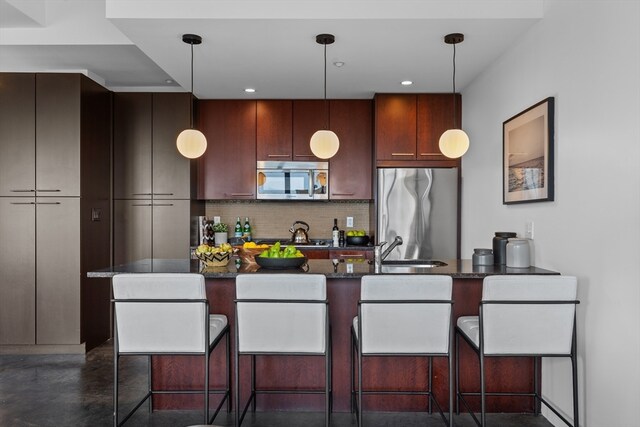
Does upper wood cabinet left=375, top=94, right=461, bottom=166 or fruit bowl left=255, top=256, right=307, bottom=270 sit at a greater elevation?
upper wood cabinet left=375, top=94, right=461, bottom=166

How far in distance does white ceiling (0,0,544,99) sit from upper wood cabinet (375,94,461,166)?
7.0 inches

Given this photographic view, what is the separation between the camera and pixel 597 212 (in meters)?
2.22

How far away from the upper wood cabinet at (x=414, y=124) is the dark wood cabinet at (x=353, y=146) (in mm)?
287

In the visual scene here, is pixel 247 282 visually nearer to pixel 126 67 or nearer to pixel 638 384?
pixel 638 384

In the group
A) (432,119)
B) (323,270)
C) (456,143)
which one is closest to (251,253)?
(323,270)

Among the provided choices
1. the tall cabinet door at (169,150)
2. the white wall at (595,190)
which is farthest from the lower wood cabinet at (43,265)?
the white wall at (595,190)

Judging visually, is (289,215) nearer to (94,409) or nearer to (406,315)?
(94,409)

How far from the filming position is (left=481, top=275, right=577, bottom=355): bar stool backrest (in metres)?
2.23

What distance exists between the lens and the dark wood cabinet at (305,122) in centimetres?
498

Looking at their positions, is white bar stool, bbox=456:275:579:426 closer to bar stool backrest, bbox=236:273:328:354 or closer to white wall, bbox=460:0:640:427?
white wall, bbox=460:0:640:427

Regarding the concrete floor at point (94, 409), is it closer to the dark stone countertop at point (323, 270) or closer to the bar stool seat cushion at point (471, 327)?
the bar stool seat cushion at point (471, 327)

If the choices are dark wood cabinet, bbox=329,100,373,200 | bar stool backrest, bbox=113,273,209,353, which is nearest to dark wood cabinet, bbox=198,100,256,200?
dark wood cabinet, bbox=329,100,373,200

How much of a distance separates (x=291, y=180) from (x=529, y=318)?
125 inches

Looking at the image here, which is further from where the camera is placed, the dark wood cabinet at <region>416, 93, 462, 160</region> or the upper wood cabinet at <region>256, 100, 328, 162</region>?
the upper wood cabinet at <region>256, 100, 328, 162</region>
